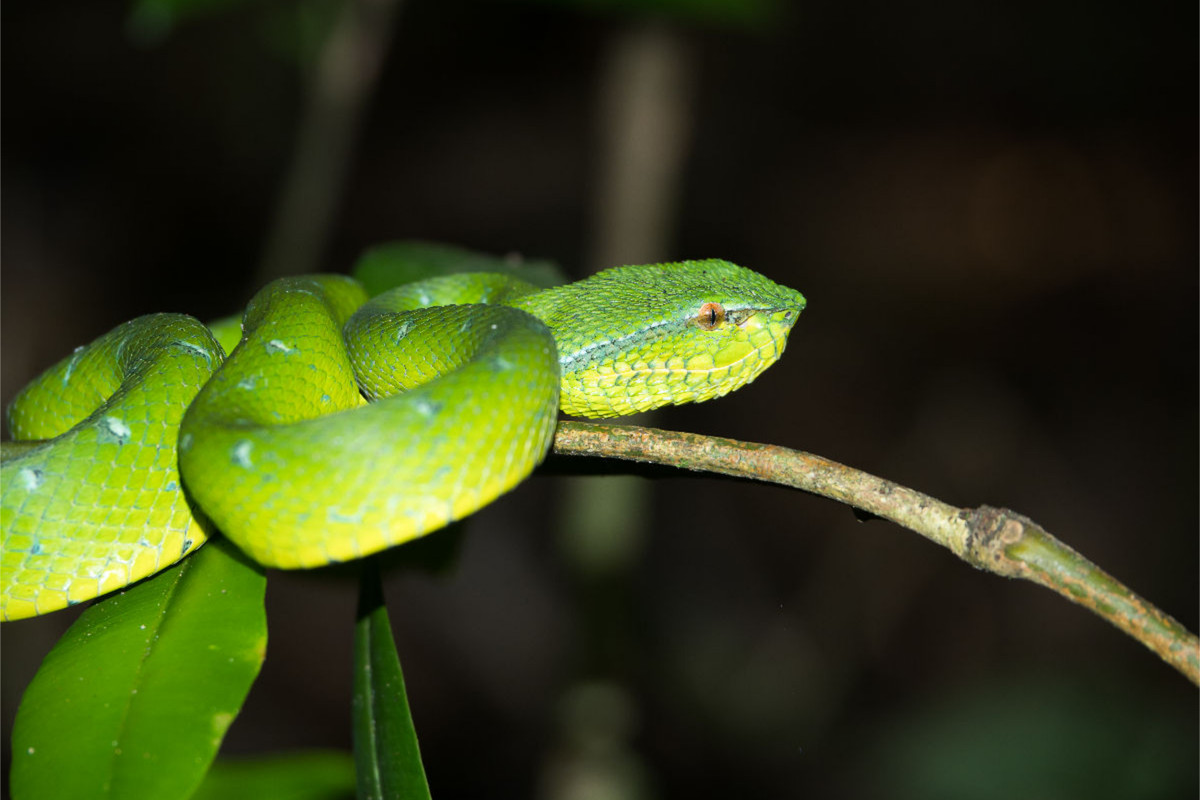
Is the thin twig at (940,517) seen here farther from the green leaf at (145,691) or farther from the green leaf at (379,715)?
the green leaf at (145,691)

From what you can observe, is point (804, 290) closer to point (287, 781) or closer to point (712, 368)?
point (712, 368)

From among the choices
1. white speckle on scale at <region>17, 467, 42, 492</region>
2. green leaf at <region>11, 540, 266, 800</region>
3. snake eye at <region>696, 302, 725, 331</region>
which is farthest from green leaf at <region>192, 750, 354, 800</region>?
snake eye at <region>696, 302, 725, 331</region>

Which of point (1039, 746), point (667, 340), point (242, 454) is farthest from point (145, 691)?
point (1039, 746)

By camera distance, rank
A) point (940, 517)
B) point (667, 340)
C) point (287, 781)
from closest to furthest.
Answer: point (940, 517)
point (667, 340)
point (287, 781)

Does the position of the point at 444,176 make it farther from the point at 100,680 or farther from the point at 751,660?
the point at 100,680

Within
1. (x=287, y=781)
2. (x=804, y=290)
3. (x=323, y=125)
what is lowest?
(x=287, y=781)

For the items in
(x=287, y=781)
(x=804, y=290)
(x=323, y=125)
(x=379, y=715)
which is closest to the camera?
(x=379, y=715)

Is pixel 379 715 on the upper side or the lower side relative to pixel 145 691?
lower

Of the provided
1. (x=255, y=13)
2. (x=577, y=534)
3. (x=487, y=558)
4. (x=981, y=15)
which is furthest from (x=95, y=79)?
(x=981, y=15)
